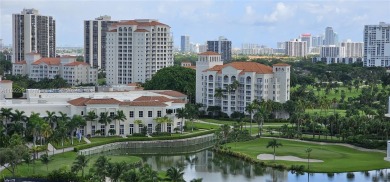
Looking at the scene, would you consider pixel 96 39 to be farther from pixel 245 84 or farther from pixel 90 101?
pixel 90 101

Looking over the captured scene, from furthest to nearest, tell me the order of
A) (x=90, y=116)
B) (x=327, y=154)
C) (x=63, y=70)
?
(x=63, y=70) < (x=90, y=116) < (x=327, y=154)

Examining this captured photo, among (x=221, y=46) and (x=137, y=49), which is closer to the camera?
(x=137, y=49)

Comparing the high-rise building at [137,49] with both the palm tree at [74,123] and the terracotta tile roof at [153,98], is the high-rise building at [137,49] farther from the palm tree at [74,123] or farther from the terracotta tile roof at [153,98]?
the palm tree at [74,123]

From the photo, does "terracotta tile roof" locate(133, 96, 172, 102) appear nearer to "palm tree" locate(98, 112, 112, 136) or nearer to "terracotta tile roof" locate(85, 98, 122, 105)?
"terracotta tile roof" locate(85, 98, 122, 105)

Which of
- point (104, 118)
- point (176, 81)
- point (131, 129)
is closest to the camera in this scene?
point (104, 118)

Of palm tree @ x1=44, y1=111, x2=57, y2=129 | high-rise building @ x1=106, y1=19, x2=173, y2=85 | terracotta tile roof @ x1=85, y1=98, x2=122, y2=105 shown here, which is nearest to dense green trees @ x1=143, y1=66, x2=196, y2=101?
high-rise building @ x1=106, y1=19, x2=173, y2=85

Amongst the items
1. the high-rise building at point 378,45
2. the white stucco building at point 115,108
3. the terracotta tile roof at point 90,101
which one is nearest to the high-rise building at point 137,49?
the white stucco building at point 115,108

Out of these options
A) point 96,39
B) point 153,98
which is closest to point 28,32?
point 96,39
